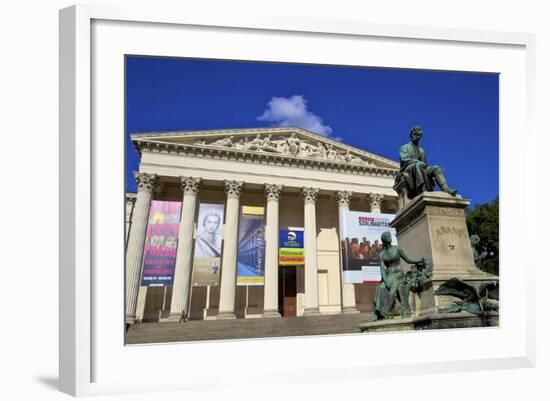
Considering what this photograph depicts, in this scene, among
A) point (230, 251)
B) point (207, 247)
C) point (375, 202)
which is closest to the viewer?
point (207, 247)

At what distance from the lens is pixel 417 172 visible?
9.66m

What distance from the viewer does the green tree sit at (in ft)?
96.9

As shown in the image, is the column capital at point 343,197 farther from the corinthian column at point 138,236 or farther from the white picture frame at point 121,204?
the white picture frame at point 121,204

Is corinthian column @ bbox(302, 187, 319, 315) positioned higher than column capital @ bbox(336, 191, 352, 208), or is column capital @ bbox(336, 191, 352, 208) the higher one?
column capital @ bbox(336, 191, 352, 208)

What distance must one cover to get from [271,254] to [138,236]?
23.3ft

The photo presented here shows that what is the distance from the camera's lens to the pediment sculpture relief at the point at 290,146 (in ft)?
97.9

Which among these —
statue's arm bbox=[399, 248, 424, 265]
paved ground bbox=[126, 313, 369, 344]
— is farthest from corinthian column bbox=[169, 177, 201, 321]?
statue's arm bbox=[399, 248, 424, 265]

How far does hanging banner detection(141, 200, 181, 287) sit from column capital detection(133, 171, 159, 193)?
12.7 feet

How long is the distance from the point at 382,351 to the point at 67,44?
7.43 meters

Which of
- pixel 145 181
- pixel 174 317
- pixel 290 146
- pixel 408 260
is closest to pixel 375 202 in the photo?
pixel 290 146

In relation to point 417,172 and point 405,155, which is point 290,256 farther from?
point 417,172

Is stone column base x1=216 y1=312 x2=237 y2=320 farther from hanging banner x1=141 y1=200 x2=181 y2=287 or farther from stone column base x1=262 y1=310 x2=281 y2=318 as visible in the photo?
hanging banner x1=141 y1=200 x2=181 y2=287

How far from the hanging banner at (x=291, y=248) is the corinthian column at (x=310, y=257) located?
1211 mm

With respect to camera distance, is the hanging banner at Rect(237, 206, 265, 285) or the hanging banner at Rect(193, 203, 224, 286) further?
the hanging banner at Rect(237, 206, 265, 285)
